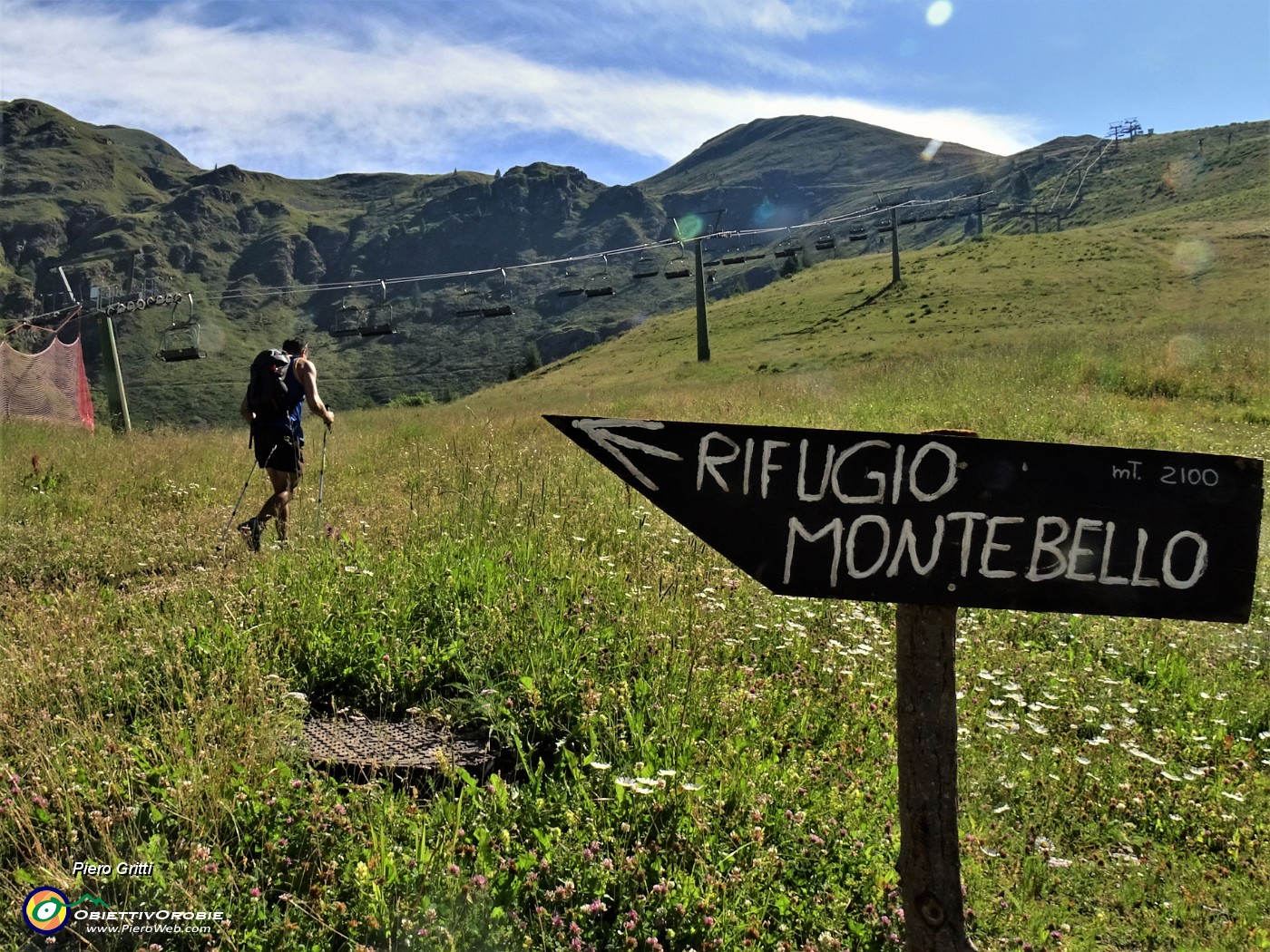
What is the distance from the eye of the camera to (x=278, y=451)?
686 centimetres

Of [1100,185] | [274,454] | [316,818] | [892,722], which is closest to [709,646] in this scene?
[892,722]

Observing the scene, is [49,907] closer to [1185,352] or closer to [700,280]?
[1185,352]

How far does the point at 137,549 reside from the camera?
6.37 meters

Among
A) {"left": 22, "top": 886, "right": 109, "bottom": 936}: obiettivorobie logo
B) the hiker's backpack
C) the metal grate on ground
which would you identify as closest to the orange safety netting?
the hiker's backpack

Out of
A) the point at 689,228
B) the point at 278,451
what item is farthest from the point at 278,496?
the point at 689,228

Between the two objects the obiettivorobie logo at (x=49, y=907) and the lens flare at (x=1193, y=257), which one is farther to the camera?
the lens flare at (x=1193, y=257)

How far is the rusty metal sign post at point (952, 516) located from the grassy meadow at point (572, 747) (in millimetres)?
896

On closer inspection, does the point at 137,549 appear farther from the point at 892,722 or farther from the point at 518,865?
the point at 892,722

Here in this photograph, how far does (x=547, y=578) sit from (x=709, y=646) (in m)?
0.97

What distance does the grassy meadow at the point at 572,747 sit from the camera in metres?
2.35

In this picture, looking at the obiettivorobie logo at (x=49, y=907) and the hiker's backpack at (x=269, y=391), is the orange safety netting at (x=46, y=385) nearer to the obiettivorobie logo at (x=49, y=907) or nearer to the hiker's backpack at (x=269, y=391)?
the hiker's backpack at (x=269, y=391)

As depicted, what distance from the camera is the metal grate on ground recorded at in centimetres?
300

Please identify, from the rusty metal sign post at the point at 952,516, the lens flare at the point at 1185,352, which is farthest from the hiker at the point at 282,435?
the lens flare at the point at 1185,352

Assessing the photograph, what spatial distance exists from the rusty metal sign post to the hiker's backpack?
19.1 feet
